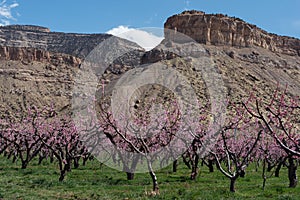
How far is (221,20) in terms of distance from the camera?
182 metres

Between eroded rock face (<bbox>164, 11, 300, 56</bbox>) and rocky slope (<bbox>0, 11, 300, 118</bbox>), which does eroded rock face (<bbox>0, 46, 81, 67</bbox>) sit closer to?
rocky slope (<bbox>0, 11, 300, 118</bbox>)

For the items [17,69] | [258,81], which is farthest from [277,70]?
[17,69]

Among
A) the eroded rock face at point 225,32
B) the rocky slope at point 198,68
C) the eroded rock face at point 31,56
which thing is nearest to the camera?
the rocky slope at point 198,68

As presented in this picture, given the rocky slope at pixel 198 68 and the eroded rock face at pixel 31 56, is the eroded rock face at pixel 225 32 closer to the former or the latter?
the rocky slope at pixel 198 68

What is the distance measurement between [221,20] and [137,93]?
89773 mm

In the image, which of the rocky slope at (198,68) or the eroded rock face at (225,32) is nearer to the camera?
the rocky slope at (198,68)

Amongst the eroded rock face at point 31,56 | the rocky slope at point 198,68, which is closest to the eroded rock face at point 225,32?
the rocky slope at point 198,68

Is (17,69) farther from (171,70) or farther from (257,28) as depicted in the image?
(257,28)

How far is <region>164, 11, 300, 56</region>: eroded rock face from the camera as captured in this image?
174 meters

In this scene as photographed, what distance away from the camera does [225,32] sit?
17575cm

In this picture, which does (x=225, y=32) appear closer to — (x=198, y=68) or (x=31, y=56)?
(x=198, y=68)

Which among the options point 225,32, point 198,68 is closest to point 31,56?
point 198,68

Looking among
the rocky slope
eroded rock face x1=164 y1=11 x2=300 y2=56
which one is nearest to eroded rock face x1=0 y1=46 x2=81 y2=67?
the rocky slope

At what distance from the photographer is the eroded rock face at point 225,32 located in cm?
17375
